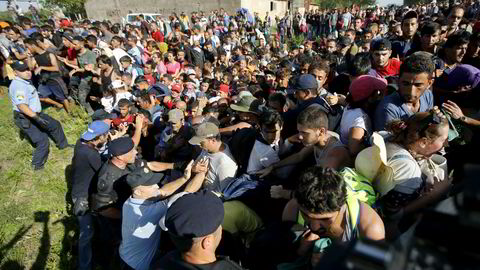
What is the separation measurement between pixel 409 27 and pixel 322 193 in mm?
4684

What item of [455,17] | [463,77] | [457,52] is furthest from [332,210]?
[455,17]

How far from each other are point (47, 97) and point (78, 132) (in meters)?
1.40

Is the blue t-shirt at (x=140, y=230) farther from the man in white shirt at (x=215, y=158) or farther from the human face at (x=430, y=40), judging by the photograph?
the human face at (x=430, y=40)

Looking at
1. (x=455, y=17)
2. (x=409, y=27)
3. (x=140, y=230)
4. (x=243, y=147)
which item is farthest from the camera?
(x=455, y=17)

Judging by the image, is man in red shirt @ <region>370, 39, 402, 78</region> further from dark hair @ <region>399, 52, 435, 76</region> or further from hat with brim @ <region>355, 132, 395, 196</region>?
hat with brim @ <region>355, 132, 395, 196</region>

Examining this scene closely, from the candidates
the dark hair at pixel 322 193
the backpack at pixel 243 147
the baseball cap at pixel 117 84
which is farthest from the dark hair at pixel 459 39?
the baseball cap at pixel 117 84

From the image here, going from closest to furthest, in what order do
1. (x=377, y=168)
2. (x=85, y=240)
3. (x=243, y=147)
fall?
(x=377, y=168) → (x=243, y=147) → (x=85, y=240)

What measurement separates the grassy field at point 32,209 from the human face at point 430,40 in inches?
250

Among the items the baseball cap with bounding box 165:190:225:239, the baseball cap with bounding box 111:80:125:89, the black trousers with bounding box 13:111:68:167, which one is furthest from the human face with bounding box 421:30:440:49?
the black trousers with bounding box 13:111:68:167

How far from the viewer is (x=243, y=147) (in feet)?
10.2

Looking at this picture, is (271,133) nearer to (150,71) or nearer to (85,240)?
(85,240)

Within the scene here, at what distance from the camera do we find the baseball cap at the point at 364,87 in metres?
2.67

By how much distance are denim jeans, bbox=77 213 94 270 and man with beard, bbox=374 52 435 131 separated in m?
3.74

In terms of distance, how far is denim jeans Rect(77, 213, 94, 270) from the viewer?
367cm
